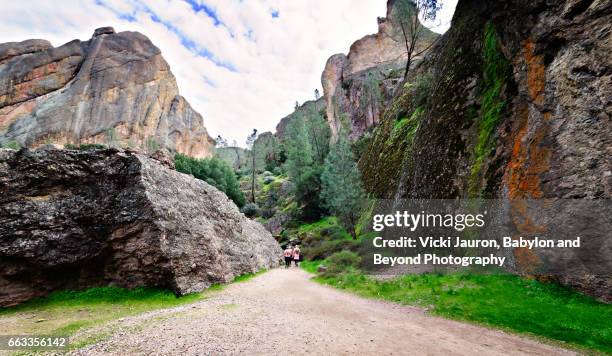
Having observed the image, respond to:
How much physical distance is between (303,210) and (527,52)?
34089 mm

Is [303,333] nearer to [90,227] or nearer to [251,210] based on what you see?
[90,227]

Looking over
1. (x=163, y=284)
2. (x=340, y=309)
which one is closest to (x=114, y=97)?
(x=163, y=284)

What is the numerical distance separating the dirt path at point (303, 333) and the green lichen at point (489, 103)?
6906 mm

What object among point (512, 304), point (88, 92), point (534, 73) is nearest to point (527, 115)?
point (534, 73)

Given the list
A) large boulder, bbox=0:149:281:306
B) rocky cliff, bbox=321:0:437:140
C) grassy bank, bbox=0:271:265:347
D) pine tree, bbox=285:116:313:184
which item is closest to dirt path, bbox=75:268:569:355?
grassy bank, bbox=0:271:265:347

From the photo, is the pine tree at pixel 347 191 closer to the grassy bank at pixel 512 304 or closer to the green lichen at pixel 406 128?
the green lichen at pixel 406 128

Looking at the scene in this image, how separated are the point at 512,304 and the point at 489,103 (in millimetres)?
8579

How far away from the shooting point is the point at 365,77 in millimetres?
65375

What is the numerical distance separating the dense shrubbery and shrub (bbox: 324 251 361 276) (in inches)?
1274

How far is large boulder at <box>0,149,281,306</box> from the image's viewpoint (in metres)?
9.69

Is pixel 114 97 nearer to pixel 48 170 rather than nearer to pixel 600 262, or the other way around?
pixel 48 170

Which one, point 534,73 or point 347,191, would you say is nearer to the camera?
point 534,73

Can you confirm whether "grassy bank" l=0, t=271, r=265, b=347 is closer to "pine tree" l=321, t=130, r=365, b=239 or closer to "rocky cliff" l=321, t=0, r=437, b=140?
"pine tree" l=321, t=130, r=365, b=239

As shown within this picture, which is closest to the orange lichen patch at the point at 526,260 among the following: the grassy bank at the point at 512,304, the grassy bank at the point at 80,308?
the grassy bank at the point at 512,304
